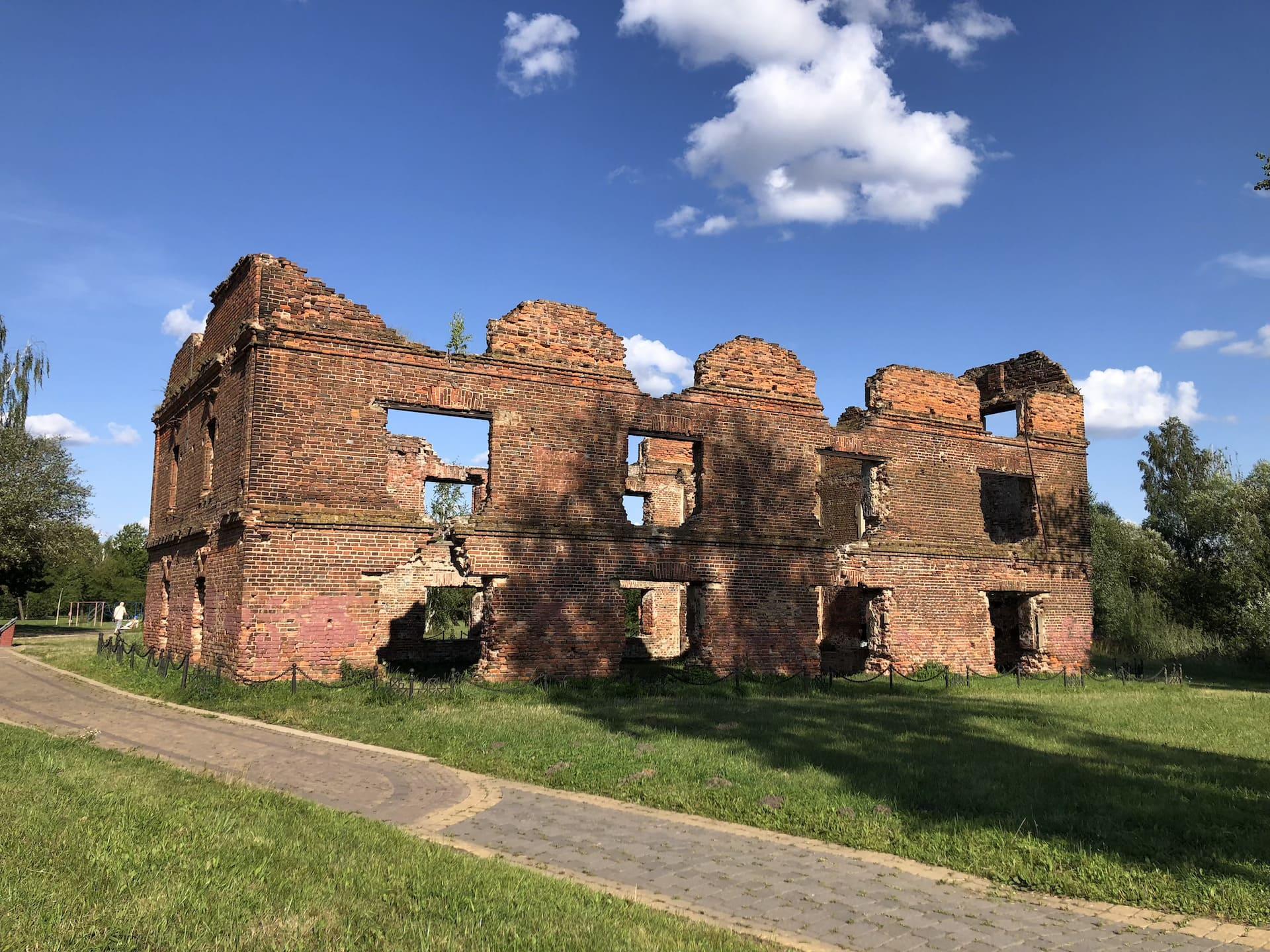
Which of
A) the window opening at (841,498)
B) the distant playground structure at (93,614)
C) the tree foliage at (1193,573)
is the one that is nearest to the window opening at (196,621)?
the window opening at (841,498)

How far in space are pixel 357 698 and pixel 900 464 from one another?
11.9 meters

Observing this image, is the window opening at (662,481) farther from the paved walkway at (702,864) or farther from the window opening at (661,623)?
the paved walkway at (702,864)

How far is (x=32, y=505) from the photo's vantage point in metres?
28.4

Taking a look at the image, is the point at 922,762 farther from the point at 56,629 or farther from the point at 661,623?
the point at 56,629

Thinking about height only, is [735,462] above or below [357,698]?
above

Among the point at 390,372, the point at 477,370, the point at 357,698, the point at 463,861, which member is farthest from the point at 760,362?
the point at 463,861

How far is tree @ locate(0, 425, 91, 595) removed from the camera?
27938mm

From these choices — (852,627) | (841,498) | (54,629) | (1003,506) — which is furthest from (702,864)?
(54,629)

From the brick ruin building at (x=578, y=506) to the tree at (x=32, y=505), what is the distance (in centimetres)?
1193

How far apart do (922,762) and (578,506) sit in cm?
793

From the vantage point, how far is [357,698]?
12.3 meters

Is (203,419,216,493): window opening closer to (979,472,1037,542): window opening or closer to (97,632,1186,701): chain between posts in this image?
(97,632,1186,701): chain between posts

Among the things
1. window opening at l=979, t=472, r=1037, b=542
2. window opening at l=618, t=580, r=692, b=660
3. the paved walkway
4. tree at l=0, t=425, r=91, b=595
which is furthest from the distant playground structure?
window opening at l=979, t=472, r=1037, b=542

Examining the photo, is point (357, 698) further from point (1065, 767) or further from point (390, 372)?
point (1065, 767)
